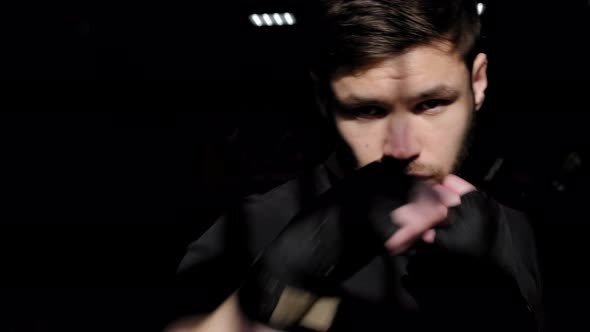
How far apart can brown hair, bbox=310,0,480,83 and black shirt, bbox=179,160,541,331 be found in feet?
1.40

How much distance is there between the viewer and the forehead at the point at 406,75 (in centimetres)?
124

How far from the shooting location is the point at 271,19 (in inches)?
138

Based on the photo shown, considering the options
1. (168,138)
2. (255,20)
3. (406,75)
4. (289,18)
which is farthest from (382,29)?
(168,138)

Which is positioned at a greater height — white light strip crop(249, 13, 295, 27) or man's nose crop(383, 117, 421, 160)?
white light strip crop(249, 13, 295, 27)

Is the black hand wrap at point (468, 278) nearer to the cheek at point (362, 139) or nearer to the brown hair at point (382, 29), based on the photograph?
the cheek at point (362, 139)

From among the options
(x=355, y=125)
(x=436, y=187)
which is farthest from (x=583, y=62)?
(x=436, y=187)

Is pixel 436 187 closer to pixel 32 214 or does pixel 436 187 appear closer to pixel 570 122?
pixel 570 122

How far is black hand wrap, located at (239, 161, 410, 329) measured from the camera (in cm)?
84

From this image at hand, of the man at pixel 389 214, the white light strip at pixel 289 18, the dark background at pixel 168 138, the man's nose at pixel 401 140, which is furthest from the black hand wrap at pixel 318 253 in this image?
the white light strip at pixel 289 18

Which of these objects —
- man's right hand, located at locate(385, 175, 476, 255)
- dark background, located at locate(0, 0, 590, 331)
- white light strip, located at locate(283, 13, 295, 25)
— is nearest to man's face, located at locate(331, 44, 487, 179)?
man's right hand, located at locate(385, 175, 476, 255)

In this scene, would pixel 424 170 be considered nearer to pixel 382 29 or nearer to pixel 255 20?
pixel 382 29

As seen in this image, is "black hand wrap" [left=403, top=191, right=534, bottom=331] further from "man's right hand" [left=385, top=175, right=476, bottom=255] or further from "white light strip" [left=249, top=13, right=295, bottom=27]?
"white light strip" [left=249, top=13, right=295, bottom=27]

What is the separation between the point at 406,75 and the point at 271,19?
253 centimetres

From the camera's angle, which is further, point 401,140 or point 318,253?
point 401,140
